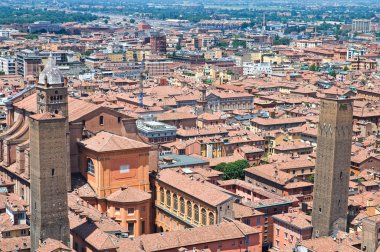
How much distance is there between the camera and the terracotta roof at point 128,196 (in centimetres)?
4500

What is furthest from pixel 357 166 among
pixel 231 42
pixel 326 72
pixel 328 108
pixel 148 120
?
pixel 231 42

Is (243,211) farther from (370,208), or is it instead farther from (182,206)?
(370,208)

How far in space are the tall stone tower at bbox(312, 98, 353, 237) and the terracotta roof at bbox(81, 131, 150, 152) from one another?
37.0 feet

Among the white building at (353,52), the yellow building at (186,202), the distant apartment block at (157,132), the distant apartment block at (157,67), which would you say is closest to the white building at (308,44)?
the white building at (353,52)

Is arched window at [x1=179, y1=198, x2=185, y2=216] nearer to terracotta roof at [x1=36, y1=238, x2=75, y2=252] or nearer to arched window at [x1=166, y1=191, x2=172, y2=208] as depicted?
arched window at [x1=166, y1=191, x2=172, y2=208]

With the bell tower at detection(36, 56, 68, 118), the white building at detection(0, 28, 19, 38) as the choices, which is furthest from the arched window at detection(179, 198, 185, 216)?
the white building at detection(0, 28, 19, 38)

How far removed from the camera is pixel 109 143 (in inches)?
1823

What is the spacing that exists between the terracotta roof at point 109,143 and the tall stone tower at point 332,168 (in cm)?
1129

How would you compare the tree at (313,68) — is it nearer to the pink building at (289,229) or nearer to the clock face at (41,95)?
the pink building at (289,229)

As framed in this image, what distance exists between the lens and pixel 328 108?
44.0m

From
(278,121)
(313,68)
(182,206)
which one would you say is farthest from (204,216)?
(313,68)

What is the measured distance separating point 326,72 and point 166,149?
7222 centimetres

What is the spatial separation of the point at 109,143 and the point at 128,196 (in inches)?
144

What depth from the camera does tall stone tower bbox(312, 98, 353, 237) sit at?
143 ft
